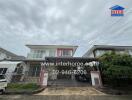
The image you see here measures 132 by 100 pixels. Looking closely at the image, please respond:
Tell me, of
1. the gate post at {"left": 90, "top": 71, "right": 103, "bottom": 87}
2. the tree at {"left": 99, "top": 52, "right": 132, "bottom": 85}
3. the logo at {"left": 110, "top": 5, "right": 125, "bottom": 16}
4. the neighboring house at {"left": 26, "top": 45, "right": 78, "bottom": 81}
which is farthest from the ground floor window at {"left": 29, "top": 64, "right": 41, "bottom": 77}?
the logo at {"left": 110, "top": 5, "right": 125, "bottom": 16}

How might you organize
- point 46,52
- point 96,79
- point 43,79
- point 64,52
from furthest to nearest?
point 64,52, point 46,52, point 96,79, point 43,79

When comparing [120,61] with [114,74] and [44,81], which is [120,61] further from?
Result: [44,81]

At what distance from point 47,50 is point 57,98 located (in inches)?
499

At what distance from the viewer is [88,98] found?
7871 mm

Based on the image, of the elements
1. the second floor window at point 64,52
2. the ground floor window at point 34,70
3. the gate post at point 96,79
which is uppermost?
the second floor window at point 64,52

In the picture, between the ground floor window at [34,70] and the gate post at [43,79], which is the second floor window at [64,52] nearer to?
the ground floor window at [34,70]

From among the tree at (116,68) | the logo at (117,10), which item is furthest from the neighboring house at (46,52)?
the logo at (117,10)

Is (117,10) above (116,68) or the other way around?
above

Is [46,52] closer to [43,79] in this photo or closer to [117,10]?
[43,79]

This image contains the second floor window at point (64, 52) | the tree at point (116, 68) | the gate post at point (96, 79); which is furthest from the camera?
the second floor window at point (64, 52)

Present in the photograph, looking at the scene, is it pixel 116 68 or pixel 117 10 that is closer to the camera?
pixel 117 10

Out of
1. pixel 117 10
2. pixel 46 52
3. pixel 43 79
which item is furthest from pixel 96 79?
pixel 46 52

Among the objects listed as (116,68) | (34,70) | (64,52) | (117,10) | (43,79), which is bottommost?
(43,79)

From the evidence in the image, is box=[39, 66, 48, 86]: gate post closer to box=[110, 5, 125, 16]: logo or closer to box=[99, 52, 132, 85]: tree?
box=[99, 52, 132, 85]: tree
